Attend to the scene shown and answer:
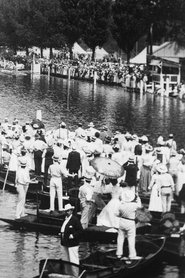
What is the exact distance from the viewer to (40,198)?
3712 centimetres

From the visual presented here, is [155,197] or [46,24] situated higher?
[46,24]

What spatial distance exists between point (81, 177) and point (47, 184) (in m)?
1.39

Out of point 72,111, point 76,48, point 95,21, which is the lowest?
point 72,111

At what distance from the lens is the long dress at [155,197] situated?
3372 cm

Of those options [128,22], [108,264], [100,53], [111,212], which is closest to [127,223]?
[108,264]

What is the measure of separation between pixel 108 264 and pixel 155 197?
549 centimetres

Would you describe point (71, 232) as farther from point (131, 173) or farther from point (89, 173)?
point (131, 173)

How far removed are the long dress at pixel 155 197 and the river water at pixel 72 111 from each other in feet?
11.4

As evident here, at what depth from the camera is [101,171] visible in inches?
1305

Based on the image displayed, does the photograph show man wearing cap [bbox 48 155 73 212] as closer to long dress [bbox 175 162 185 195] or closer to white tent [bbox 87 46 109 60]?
long dress [bbox 175 162 185 195]

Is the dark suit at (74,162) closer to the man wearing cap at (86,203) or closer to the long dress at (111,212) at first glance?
the man wearing cap at (86,203)

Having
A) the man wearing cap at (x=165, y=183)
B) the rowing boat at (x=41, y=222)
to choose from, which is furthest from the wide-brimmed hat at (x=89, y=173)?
the man wearing cap at (x=165, y=183)

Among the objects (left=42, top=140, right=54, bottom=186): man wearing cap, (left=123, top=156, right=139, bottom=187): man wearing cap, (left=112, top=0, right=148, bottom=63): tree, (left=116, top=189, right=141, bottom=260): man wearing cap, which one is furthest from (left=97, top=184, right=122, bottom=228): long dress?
(left=112, top=0, right=148, bottom=63): tree

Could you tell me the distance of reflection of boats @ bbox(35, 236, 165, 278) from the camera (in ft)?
88.0
